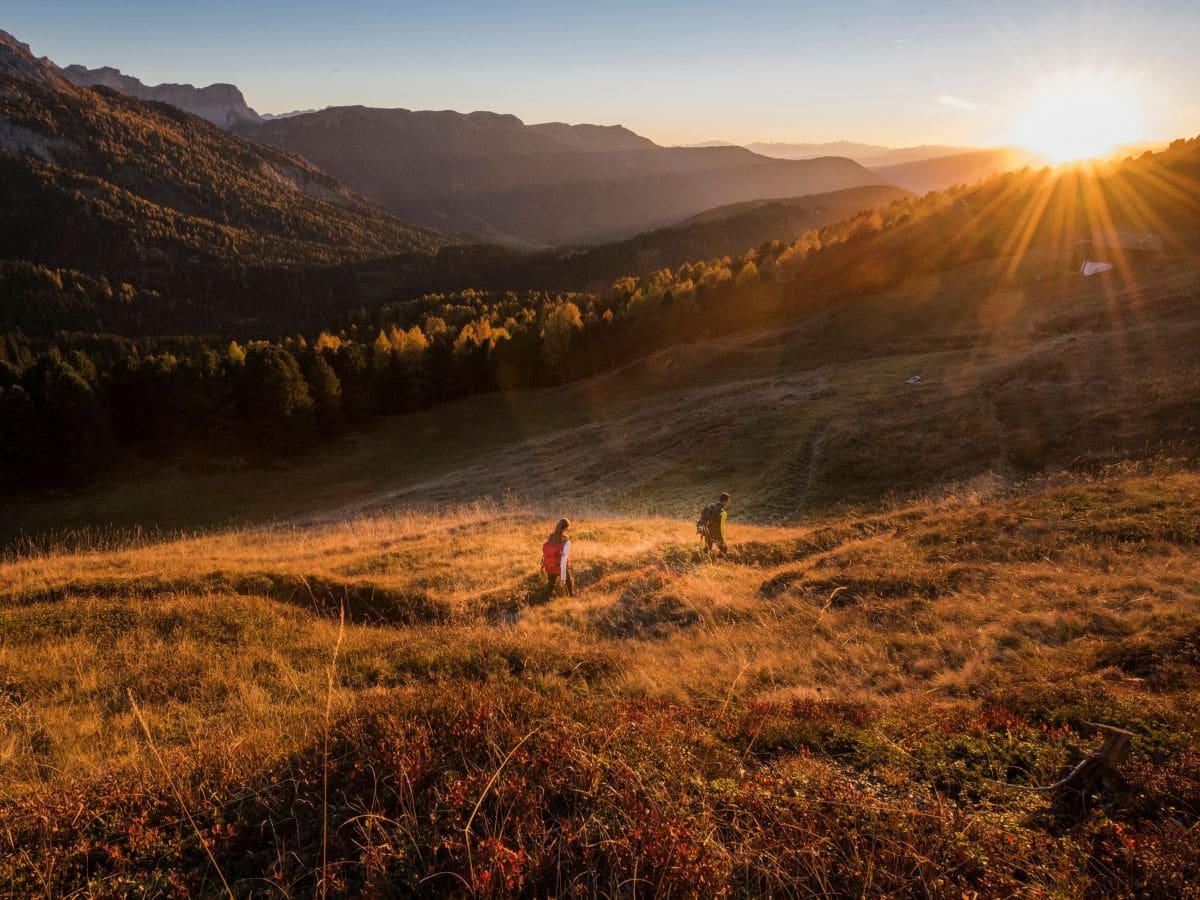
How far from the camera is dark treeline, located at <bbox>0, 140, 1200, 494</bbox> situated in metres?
50.8

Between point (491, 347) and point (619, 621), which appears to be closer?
point (619, 621)

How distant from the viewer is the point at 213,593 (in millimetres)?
12234

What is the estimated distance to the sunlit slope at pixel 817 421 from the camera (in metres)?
27.2

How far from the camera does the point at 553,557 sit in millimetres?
14273

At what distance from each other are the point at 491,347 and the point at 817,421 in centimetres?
5457

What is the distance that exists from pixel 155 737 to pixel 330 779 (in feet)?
11.1

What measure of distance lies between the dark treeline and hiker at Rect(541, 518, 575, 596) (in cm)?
5341

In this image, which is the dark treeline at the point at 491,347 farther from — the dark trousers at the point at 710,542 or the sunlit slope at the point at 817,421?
the dark trousers at the point at 710,542

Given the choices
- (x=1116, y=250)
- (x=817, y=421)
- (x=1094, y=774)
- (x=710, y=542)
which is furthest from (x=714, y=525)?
(x=1116, y=250)

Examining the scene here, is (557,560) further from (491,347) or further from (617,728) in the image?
(491,347)

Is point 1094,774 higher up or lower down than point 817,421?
higher up

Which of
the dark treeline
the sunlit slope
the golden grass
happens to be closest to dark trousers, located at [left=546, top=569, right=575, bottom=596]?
the golden grass

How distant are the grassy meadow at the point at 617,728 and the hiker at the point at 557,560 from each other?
0.61 meters

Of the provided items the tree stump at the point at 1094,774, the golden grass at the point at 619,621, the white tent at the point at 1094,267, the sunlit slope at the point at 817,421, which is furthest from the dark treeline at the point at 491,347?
the tree stump at the point at 1094,774
